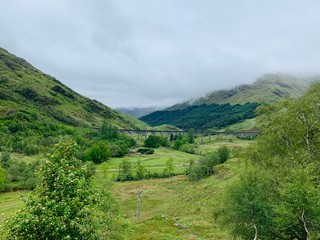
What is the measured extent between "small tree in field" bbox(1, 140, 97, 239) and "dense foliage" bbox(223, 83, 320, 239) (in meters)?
23.9

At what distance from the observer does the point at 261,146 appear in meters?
52.7

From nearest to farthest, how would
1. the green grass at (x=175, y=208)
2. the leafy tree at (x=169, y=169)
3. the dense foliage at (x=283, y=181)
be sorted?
the dense foliage at (x=283, y=181), the green grass at (x=175, y=208), the leafy tree at (x=169, y=169)

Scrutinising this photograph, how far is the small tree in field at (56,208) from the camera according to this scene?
722 inches

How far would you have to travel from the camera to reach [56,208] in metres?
19.0

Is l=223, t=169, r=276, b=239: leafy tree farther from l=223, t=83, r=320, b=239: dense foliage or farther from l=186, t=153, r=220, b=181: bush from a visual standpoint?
l=186, t=153, r=220, b=181: bush

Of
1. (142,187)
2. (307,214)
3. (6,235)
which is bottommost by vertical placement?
(142,187)

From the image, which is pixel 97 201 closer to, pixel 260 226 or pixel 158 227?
pixel 260 226

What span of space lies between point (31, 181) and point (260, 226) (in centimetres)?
12111

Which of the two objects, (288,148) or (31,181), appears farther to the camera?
(31,181)

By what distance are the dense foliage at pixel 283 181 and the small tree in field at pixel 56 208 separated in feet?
78.3

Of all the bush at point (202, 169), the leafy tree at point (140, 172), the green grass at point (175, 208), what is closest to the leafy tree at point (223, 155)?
the bush at point (202, 169)

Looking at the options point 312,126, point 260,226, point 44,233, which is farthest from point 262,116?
point 44,233

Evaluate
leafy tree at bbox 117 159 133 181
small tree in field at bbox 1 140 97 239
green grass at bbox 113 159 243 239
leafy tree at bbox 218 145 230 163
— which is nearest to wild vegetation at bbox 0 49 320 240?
small tree in field at bbox 1 140 97 239

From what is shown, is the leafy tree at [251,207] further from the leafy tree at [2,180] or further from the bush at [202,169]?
the leafy tree at [2,180]
